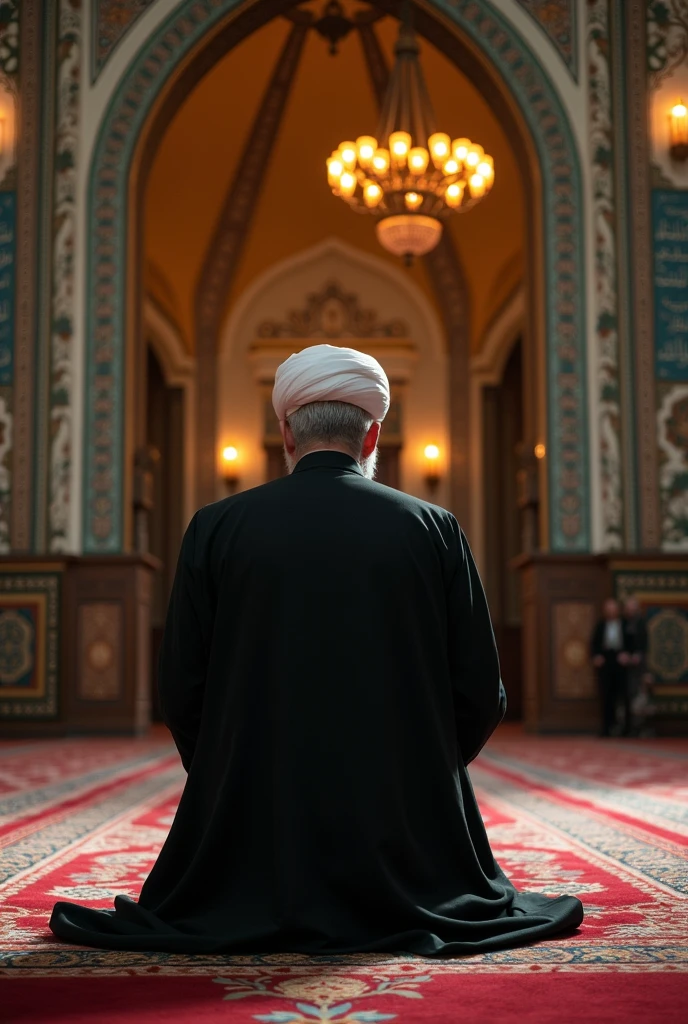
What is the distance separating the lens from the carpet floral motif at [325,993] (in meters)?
1.65

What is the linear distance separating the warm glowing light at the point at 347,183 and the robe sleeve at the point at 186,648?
8.32m

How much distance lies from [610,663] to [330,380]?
719cm

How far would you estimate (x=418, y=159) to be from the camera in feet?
32.1

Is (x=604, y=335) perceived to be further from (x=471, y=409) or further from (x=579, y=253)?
(x=471, y=409)

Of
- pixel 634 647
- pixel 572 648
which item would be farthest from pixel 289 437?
pixel 572 648

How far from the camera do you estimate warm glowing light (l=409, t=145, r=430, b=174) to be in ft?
32.1

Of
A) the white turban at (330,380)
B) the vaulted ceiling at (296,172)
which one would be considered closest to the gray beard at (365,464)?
the white turban at (330,380)

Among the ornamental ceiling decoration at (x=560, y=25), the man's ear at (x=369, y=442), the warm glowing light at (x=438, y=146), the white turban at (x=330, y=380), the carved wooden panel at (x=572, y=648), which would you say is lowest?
the carved wooden panel at (x=572, y=648)

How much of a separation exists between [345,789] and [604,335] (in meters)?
7.93

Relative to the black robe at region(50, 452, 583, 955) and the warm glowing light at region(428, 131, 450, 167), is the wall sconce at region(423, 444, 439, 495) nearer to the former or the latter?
the warm glowing light at region(428, 131, 450, 167)

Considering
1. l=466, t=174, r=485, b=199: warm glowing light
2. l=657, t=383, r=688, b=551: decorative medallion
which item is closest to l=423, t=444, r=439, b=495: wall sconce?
l=466, t=174, r=485, b=199: warm glowing light

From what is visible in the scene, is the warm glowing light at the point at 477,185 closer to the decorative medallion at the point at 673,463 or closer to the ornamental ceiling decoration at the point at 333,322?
the decorative medallion at the point at 673,463

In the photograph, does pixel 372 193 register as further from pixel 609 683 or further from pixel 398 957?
pixel 398 957

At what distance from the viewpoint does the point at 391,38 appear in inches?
490
